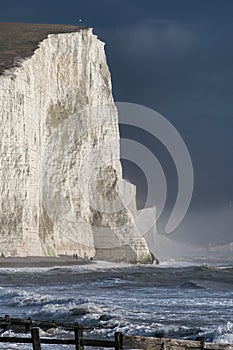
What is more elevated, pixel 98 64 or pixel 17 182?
pixel 98 64

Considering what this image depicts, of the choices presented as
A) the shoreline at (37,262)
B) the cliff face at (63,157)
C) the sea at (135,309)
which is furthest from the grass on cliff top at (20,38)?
the sea at (135,309)

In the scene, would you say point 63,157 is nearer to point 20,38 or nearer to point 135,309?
point 20,38

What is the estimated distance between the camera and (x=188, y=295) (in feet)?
82.4

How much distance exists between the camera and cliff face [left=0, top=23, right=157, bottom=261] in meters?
53.3

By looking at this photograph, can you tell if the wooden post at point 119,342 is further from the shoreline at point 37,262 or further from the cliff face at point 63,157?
the cliff face at point 63,157

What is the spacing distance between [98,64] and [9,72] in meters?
15.7

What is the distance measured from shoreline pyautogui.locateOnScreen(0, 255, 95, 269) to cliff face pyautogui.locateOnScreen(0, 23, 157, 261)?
3.39 feet

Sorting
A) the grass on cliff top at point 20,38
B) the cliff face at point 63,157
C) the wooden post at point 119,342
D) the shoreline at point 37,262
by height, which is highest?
the grass on cliff top at point 20,38

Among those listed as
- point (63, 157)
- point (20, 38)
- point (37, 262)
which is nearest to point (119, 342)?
point (37, 262)

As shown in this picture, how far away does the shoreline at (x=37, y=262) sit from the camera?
4918cm

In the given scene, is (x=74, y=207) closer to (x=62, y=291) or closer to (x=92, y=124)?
(x=92, y=124)

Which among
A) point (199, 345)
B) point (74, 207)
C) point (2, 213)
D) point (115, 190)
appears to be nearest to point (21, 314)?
point (199, 345)

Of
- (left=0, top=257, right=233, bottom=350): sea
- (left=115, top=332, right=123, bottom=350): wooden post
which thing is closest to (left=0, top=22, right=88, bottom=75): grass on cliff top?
(left=0, top=257, right=233, bottom=350): sea

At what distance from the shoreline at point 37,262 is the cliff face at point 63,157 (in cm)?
103
